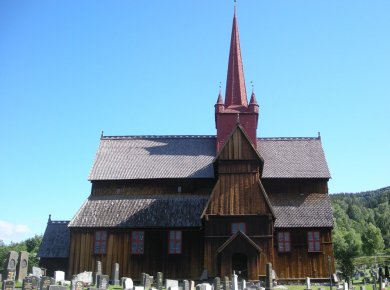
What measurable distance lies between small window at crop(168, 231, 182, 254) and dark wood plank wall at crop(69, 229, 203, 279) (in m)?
0.30

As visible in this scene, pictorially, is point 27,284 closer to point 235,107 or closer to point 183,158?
point 183,158

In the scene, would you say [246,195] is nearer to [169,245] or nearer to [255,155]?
[255,155]

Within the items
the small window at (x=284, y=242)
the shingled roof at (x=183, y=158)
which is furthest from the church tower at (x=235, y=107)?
the small window at (x=284, y=242)

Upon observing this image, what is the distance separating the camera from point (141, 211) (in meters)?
33.0

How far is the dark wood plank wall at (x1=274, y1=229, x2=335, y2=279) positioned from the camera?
31062mm

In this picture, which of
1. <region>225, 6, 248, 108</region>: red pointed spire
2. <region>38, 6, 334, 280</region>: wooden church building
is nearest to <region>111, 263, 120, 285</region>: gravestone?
<region>38, 6, 334, 280</region>: wooden church building

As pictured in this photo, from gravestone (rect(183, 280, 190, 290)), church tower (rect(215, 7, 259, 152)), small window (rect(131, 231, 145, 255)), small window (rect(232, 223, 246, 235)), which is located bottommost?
gravestone (rect(183, 280, 190, 290))

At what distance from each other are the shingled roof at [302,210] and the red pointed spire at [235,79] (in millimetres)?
10074

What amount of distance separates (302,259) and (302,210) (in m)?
3.81

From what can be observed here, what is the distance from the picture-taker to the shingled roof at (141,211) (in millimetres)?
32094

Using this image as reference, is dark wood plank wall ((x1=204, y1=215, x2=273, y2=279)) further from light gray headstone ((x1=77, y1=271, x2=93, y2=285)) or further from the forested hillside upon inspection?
the forested hillside

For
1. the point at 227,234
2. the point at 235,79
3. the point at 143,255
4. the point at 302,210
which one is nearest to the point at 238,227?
the point at 227,234

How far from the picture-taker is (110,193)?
35.1 m

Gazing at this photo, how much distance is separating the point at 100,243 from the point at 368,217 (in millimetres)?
125532
